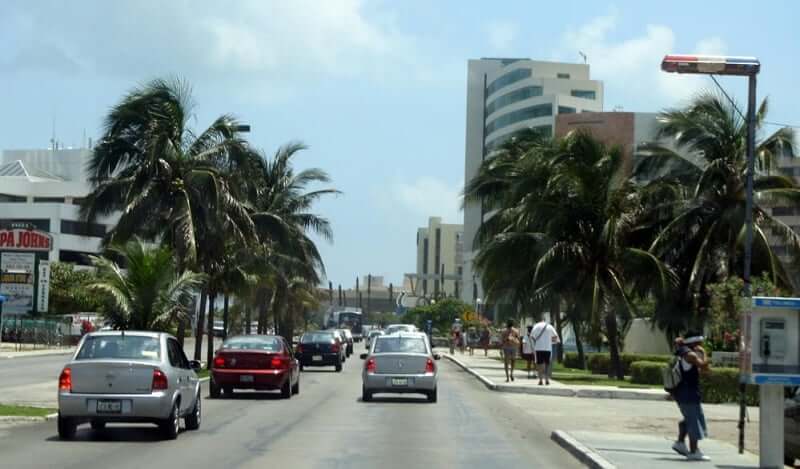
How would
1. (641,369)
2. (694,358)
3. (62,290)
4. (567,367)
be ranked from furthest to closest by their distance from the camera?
(62,290) → (567,367) → (641,369) → (694,358)

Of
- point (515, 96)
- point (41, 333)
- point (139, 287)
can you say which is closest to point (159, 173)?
point (139, 287)

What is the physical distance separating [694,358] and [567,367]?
39.2m

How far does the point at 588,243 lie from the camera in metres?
42.4

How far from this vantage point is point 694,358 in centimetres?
1612

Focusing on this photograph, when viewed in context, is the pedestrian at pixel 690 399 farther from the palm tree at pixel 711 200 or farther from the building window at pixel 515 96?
the building window at pixel 515 96

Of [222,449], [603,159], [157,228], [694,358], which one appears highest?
[603,159]

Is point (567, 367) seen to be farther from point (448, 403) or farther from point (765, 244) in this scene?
point (448, 403)

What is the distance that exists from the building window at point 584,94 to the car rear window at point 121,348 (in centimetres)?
11613

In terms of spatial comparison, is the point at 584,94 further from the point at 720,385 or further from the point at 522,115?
the point at 720,385

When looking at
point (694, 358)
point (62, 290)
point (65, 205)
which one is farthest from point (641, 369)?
point (65, 205)

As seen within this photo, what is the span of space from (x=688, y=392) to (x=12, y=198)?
333 feet

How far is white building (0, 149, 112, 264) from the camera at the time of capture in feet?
340

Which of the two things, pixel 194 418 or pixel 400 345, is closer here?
pixel 194 418

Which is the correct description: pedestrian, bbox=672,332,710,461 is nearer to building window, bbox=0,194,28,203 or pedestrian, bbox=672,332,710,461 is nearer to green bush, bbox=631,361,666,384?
green bush, bbox=631,361,666,384
